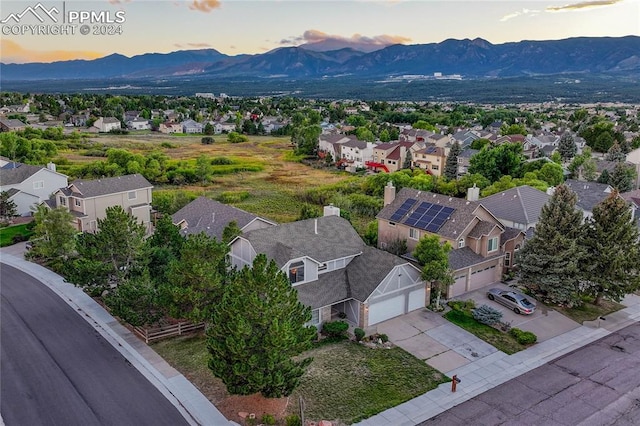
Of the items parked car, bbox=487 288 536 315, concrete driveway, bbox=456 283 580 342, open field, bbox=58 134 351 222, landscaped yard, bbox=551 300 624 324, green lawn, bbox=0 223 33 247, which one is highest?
parked car, bbox=487 288 536 315

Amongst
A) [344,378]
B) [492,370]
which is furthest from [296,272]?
[492,370]

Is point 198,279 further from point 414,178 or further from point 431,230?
point 414,178

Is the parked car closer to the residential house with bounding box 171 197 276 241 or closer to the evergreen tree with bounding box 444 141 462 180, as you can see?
the residential house with bounding box 171 197 276 241

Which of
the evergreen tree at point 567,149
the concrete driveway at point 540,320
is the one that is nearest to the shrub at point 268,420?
the concrete driveway at point 540,320

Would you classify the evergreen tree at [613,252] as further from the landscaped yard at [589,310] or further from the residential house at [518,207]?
the residential house at [518,207]

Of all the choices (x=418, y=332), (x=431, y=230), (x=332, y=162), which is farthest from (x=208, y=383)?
(x=332, y=162)

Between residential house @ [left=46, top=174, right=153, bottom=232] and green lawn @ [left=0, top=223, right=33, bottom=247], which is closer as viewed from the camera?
green lawn @ [left=0, top=223, right=33, bottom=247]

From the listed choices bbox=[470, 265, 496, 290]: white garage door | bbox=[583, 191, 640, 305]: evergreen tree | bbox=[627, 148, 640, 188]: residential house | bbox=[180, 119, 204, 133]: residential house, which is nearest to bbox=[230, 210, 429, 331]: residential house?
bbox=[470, 265, 496, 290]: white garage door
